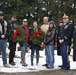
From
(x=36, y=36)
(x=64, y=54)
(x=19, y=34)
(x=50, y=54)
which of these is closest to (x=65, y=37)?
(x=64, y=54)

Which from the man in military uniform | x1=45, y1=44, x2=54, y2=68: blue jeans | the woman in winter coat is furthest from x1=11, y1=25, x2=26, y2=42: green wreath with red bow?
the man in military uniform

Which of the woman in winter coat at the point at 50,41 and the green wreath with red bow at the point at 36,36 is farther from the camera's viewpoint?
the green wreath with red bow at the point at 36,36

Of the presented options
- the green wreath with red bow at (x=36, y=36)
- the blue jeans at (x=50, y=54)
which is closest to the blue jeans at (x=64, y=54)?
the blue jeans at (x=50, y=54)

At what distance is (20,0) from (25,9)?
976 millimetres

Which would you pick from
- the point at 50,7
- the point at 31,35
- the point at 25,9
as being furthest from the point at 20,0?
the point at 31,35

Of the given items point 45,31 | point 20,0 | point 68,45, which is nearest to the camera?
point 68,45

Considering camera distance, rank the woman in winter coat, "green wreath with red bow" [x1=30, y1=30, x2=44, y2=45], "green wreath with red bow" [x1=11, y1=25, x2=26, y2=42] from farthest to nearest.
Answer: "green wreath with red bow" [x1=30, y1=30, x2=44, y2=45] → "green wreath with red bow" [x1=11, y1=25, x2=26, y2=42] → the woman in winter coat

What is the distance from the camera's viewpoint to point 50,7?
31.0 m

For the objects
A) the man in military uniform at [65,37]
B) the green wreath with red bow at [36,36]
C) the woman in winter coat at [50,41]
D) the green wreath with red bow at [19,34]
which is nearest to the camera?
the man in military uniform at [65,37]

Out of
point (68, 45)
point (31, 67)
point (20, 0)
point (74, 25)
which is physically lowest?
point (31, 67)

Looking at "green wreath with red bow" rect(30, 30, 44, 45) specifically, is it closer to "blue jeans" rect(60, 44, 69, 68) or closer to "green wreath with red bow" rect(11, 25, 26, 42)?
"green wreath with red bow" rect(11, 25, 26, 42)

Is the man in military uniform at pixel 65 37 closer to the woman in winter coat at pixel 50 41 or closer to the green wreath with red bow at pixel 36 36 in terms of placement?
the woman in winter coat at pixel 50 41

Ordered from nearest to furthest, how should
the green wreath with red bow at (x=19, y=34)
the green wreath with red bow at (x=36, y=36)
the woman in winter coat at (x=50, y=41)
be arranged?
1. the woman in winter coat at (x=50, y=41)
2. the green wreath with red bow at (x=19, y=34)
3. the green wreath with red bow at (x=36, y=36)

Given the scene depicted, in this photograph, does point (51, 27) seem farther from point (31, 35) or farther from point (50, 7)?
point (50, 7)
